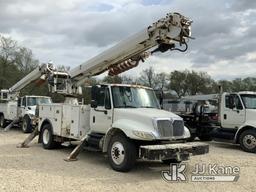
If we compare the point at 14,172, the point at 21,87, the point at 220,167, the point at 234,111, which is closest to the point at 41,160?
the point at 14,172

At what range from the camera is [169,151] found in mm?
9719

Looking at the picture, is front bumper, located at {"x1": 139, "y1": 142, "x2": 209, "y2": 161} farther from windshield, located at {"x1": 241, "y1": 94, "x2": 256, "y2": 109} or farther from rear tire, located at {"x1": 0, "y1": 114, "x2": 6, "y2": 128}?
rear tire, located at {"x1": 0, "y1": 114, "x2": 6, "y2": 128}

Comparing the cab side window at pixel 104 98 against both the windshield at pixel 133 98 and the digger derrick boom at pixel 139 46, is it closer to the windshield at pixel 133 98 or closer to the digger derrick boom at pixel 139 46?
the windshield at pixel 133 98

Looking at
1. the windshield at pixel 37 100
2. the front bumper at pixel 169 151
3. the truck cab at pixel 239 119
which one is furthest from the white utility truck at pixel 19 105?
the front bumper at pixel 169 151

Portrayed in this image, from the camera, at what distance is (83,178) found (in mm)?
9352

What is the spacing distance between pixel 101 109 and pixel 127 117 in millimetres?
1271

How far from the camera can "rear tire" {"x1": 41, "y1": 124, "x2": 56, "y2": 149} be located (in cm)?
1437

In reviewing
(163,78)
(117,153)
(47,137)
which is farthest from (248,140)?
(163,78)

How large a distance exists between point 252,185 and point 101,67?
6.41 meters

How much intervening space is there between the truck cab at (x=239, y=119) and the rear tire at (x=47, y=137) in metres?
7.00

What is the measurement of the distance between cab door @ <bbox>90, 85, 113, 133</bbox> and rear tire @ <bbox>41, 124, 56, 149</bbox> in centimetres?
283

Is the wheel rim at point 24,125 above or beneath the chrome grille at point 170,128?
beneath

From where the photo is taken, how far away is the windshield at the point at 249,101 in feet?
52.3

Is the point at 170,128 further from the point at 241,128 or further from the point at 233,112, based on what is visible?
the point at 233,112
